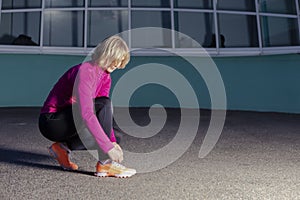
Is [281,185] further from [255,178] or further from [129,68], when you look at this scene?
[129,68]

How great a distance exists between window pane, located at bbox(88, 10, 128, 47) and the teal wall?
487 millimetres

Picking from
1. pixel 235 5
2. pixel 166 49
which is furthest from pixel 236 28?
pixel 166 49

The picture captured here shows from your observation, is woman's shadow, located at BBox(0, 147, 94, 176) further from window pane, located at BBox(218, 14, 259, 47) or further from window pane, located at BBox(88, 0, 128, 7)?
window pane, located at BBox(218, 14, 259, 47)

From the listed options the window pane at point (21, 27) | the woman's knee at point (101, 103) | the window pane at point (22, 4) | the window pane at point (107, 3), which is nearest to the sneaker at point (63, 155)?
the woman's knee at point (101, 103)

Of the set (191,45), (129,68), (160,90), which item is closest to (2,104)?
(129,68)

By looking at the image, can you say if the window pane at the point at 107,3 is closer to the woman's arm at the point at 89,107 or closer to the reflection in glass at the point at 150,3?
the reflection in glass at the point at 150,3

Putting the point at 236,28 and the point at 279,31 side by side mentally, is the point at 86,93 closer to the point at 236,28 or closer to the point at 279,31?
the point at 236,28

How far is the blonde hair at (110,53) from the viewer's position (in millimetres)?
1394

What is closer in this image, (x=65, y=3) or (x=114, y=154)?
(x=114, y=154)

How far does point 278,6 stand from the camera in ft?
16.8

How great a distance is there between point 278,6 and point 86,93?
4612 mm

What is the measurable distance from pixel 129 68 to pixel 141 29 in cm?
66

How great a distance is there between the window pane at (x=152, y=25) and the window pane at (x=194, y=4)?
9.2 inches

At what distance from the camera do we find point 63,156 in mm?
1587
